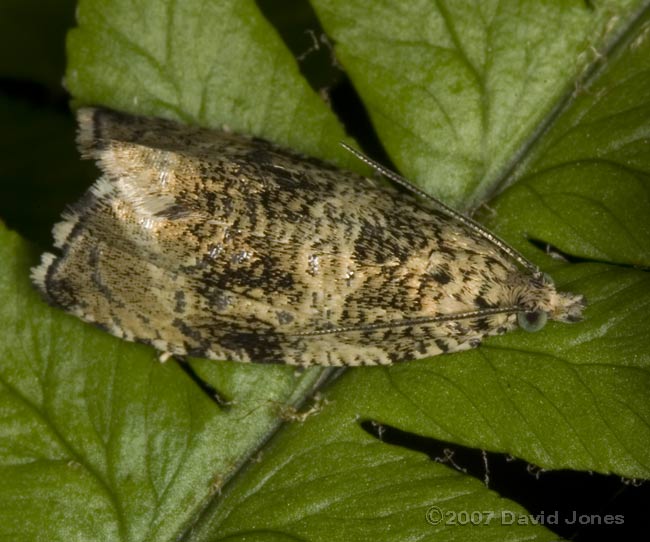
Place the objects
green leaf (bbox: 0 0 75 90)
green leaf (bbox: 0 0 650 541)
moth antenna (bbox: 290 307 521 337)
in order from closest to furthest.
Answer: green leaf (bbox: 0 0 650 541) < moth antenna (bbox: 290 307 521 337) < green leaf (bbox: 0 0 75 90)

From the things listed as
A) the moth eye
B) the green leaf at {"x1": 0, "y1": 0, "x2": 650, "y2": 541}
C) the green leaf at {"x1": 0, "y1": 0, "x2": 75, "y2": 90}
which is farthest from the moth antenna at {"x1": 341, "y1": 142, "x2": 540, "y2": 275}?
the green leaf at {"x1": 0, "y1": 0, "x2": 75, "y2": 90}

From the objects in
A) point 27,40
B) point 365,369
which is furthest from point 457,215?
point 27,40

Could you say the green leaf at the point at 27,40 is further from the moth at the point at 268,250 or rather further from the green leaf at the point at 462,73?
the green leaf at the point at 462,73

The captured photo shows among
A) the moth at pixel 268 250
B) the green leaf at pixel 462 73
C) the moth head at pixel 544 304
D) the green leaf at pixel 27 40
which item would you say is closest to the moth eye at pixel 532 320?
the moth head at pixel 544 304

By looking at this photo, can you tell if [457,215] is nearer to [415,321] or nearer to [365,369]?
[415,321]

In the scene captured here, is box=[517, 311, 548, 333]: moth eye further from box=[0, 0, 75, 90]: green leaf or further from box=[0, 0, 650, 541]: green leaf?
box=[0, 0, 75, 90]: green leaf

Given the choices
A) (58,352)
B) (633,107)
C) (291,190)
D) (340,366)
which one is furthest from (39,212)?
(633,107)
